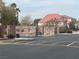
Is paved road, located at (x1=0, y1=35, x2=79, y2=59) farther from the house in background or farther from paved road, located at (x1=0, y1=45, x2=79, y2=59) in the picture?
the house in background

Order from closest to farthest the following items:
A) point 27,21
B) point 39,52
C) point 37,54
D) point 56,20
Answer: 1. point 37,54
2. point 39,52
3. point 27,21
4. point 56,20

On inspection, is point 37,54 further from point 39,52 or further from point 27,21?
point 27,21

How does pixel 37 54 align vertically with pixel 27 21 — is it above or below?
below

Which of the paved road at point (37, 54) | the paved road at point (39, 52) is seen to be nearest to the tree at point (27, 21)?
the paved road at point (39, 52)

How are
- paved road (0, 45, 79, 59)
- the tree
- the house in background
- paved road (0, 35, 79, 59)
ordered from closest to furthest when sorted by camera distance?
1. paved road (0, 45, 79, 59)
2. paved road (0, 35, 79, 59)
3. the tree
4. the house in background

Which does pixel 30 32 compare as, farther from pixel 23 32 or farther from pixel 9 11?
pixel 9 11

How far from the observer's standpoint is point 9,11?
69.7 meters

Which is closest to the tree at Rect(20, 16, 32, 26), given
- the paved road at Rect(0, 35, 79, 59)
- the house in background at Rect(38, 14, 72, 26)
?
the house in background at Rect(38, 14, 72, 26)

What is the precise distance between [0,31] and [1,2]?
27.7ft

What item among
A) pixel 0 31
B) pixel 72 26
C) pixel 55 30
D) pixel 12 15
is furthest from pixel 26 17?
pixel 0 31

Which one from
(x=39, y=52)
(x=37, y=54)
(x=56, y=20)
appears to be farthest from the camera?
(x=56, y=20)

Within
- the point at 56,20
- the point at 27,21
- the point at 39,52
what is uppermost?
the point at 56,20

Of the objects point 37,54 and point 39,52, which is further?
point 39,52

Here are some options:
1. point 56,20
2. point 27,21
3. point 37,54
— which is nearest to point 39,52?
point 37,54
